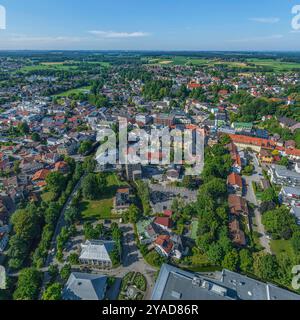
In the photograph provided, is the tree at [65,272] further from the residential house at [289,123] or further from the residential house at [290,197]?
the residential house at [289,123]

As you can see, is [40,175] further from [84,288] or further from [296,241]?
[296,241]

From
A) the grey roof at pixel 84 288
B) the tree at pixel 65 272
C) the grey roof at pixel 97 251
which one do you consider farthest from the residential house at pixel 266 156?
the tree at pixel 65 272

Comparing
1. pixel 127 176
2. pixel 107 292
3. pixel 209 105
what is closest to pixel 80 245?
pixel 107 292
